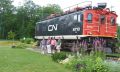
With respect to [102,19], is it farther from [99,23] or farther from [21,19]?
[21,19]

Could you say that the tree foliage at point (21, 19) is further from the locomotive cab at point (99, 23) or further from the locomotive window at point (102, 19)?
the locomotive window at point (102, 19)

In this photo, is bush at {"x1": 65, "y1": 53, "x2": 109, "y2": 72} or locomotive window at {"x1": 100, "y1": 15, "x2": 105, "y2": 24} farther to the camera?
locomotive window at {"x1": 100, "y1": 15, "x2": 105, "y2": 24}

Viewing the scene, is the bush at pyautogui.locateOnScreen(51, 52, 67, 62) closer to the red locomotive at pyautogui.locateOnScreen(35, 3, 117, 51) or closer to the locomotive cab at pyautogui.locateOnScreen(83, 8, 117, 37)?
the red locomotive at pyautogui.locateOnScreen(35, 3, 117, 51)

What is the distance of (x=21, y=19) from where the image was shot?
81.7 m

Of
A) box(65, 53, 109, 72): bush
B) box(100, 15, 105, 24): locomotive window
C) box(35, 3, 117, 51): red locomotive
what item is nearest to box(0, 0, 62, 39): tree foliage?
Result: box(35, 3, 117, 51): red locomotive

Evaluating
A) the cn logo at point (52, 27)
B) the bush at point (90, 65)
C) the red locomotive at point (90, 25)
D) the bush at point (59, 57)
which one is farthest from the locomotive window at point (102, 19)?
the bush at point (90, 65)

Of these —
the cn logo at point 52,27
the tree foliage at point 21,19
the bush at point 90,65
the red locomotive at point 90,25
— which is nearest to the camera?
the bush at point 90,65

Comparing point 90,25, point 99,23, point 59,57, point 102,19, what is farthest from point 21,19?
point 59,57

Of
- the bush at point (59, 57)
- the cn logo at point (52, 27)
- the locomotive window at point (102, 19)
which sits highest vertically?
the locomotive window at point (102, 19)

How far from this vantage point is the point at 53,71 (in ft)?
47.4

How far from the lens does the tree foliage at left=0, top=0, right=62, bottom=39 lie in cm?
7781

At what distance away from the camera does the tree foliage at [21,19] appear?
77812mm

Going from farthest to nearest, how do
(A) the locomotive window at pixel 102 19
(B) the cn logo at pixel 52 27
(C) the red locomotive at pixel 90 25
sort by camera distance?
(B) the cn logo at pixel 52 27 < (A) the locomotive window at pixel 102 19 < (C) the red locomotive at pixel 90 25

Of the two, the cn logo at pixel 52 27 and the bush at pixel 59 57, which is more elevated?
the cn logo at pixel 52 27
